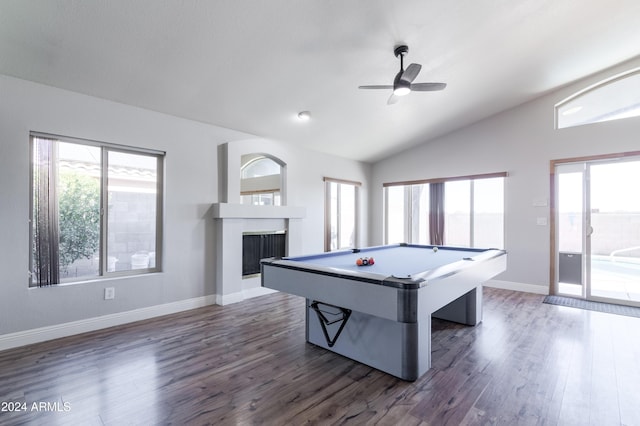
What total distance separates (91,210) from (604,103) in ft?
22.4

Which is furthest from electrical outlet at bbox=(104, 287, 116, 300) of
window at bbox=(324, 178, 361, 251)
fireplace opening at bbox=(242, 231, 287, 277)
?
window at bbox=(324, 178, 361, 251)

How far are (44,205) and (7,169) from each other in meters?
0.40

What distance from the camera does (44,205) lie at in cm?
290

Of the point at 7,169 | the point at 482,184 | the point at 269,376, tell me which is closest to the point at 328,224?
the point at 482,184

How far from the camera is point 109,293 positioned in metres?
3.24

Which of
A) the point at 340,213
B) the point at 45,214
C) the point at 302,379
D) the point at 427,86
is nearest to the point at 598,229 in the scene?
the point at 427,86

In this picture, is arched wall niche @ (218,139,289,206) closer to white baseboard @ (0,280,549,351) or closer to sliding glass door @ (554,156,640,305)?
white baseboard @ (0,280,549,351)

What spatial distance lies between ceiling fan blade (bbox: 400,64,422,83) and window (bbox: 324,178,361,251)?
3110 mm

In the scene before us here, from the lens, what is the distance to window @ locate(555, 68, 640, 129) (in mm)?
4125

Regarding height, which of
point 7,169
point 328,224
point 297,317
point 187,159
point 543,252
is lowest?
point 297,317

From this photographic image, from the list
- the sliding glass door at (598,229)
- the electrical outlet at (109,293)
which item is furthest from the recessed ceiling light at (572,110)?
the electrical outlet at (109,293)

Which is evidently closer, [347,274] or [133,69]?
[347,274]

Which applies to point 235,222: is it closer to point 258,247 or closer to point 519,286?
point 258,247

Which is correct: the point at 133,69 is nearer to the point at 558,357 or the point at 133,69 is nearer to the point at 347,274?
the point at 347,274
